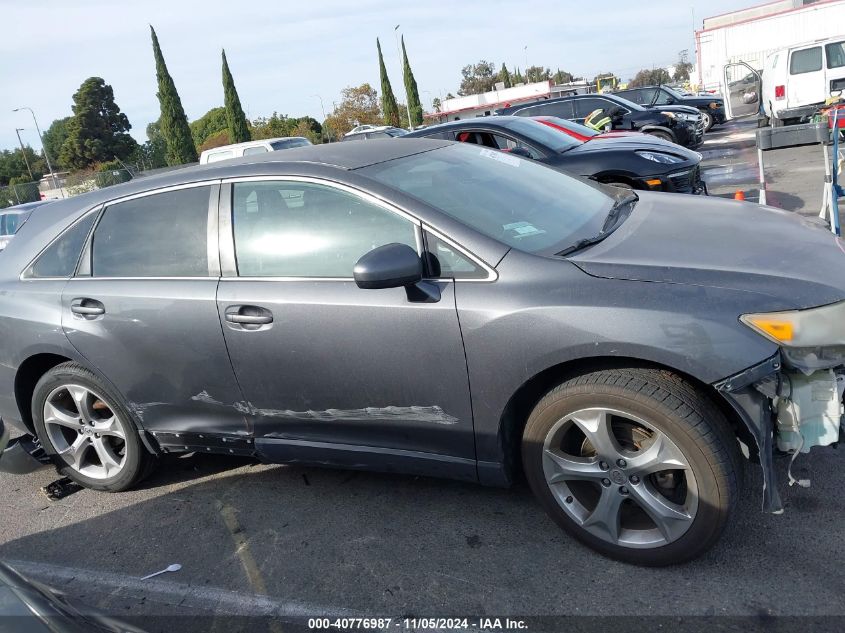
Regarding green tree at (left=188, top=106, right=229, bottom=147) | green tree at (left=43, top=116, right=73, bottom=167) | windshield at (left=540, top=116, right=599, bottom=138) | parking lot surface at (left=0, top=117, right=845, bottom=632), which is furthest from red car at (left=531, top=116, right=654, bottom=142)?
green tree at (left=43, top=116, right=73, bottom=167)

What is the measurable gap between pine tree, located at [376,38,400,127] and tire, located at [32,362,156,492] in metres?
50.5

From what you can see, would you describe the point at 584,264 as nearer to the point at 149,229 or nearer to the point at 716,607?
the point at 716,607

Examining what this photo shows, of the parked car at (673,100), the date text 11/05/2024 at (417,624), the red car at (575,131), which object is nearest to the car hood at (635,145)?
the red car at (575,131)

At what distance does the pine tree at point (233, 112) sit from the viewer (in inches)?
1688

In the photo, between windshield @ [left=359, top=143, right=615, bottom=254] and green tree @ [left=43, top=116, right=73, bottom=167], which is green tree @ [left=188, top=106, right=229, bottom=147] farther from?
windshield @ [left=359, top=143, right=615, bottom=254]

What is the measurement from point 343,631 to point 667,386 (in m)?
1.50

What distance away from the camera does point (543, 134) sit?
8.29 m

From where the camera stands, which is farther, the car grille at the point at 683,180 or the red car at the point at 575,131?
the red car at the point at 575,131

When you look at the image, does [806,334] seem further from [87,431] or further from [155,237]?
[87,431]

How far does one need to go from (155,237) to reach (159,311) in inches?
16.7

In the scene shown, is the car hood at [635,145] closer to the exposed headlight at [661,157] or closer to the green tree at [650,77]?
the exposed headlight at [661,157]

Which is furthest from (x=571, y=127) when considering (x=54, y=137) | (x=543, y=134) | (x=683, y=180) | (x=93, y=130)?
(x=54, y=137)

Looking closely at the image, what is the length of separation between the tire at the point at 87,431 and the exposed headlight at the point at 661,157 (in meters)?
5.59

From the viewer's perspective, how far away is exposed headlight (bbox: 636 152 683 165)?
23.5 ft
